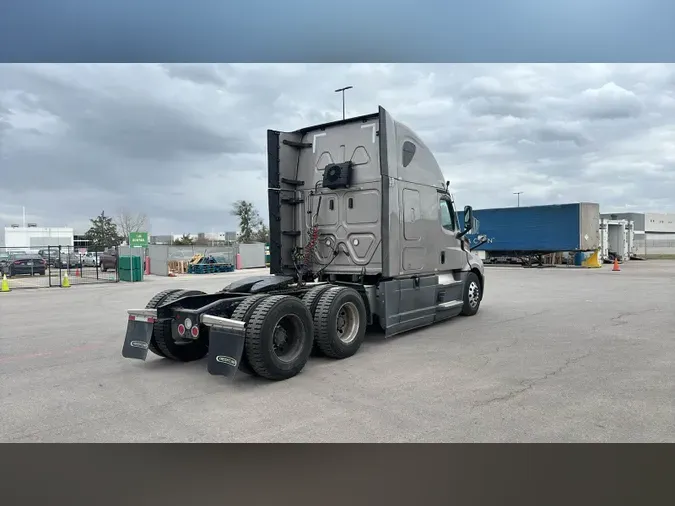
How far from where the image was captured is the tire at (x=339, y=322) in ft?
21.4

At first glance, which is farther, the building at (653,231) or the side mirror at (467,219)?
the building at (653,231)

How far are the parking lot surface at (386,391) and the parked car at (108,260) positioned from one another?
76.8ft

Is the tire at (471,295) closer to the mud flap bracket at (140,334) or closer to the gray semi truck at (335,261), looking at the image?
the gray semi truck at (335,261)

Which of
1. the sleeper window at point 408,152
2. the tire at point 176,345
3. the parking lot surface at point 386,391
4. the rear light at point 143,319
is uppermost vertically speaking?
the sleeper window at point 408,152

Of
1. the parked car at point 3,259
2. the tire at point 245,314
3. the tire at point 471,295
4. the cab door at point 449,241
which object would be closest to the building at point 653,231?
the tire at point 471,295

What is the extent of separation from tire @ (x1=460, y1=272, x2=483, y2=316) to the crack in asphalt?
3.60 meters

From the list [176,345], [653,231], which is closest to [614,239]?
[176,345]

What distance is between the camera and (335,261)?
27.5 feet

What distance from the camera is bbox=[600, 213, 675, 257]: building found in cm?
5185

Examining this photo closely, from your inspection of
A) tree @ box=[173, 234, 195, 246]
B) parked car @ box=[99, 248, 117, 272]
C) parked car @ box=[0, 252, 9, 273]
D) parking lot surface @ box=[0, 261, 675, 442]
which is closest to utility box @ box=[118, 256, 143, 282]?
parked car @ box=[99, 248, 117, 272]

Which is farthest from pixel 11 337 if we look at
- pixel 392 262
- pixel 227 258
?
pixel 227 258

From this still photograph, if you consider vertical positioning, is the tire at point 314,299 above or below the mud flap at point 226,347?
above

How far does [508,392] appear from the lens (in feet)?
16.8

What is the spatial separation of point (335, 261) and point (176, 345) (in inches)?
120
